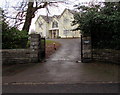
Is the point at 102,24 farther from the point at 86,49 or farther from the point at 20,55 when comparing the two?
the point at 20,55

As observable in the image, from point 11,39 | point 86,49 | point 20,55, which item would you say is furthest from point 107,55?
point 11,39

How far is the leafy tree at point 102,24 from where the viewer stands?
884 centimetres

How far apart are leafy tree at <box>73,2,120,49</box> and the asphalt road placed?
13.4 ft

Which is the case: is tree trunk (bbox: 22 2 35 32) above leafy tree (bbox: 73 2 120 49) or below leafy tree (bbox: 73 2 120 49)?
above

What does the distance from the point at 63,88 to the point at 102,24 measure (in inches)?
205

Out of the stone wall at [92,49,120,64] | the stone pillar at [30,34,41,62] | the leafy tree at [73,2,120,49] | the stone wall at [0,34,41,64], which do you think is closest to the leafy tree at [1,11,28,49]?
the stone wall at [0,34,41,64]

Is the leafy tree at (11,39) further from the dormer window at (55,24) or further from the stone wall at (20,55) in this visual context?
the dormer window at (55,24)

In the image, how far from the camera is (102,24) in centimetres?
930

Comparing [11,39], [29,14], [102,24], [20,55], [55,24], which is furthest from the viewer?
[55,24]

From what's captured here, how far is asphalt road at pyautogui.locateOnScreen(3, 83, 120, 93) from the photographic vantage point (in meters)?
4.99

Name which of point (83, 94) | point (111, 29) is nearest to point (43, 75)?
point (83, 94)

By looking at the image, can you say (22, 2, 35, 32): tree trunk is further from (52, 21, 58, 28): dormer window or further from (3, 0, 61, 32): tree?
(52, 21, 58, 28): dormer window

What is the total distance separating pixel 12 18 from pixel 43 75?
7614 millimetres

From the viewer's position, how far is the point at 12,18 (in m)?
13.2
